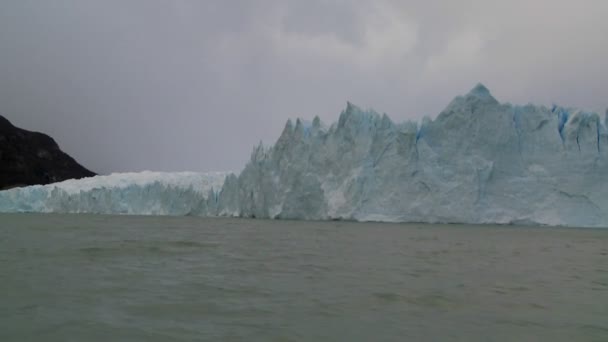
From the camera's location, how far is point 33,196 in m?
34.4

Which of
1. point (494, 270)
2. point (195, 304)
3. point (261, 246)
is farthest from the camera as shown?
point (261, 246)

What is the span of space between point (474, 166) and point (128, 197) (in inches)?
848

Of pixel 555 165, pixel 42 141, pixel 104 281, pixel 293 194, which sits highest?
pixel 42 141

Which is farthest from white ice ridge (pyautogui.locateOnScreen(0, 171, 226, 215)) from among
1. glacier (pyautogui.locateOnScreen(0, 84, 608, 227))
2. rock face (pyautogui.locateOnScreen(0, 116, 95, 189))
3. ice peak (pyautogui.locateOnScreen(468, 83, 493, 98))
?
rock face (pyautogui.locateOnScreen(0, 116, 95, 189))

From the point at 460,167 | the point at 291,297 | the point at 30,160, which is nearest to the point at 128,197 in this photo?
the point at 460,167

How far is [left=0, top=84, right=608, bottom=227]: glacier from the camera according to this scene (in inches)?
763

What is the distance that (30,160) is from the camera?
69.3m

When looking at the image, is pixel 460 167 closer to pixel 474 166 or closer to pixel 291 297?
pixel 474 166

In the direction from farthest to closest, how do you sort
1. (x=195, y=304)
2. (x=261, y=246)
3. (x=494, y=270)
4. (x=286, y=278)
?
(x=261, y=246) < (x=494, y=270) < (x=286, y=278) < (x=195, y=304)

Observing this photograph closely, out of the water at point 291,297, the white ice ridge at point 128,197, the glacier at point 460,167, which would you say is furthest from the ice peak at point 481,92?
the white ice ridge at point 128,197

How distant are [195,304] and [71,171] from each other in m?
82.1

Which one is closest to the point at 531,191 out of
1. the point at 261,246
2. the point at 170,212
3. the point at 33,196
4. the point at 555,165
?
the point at 555,165

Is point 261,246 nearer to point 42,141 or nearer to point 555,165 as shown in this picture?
point 555,165

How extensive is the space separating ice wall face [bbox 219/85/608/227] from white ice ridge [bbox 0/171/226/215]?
11.0 m
